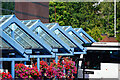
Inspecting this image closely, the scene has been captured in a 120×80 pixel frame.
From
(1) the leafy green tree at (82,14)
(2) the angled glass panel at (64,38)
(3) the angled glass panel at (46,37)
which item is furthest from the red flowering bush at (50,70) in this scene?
(1) the leafy green tree at (82,14)

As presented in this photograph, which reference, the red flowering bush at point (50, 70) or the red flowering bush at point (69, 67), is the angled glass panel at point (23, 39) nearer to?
the red flowering bush at point (50, 70)

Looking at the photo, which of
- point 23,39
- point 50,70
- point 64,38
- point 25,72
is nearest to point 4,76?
point 25,72

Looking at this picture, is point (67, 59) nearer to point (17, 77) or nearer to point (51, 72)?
point (51, 72)

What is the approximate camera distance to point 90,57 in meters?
7.46

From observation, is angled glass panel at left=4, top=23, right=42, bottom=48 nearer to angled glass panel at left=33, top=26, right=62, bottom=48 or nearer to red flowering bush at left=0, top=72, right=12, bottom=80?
angled glass panel at left=33, top=26, right=62, bottom=48

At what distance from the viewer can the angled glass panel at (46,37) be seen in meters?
14.7

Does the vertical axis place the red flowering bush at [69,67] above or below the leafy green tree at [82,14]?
below

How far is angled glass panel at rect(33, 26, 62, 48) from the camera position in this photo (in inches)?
577

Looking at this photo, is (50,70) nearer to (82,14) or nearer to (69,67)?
(69,67)

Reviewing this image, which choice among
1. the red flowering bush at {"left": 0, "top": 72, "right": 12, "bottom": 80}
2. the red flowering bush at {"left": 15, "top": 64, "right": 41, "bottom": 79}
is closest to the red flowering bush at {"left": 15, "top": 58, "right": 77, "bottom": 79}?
the red flowering bush at {"left": 15, "top": 64, "right": 41, "bottom": 79}

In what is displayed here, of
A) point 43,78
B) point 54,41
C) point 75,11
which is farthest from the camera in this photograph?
point 75,11

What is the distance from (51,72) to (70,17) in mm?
65300

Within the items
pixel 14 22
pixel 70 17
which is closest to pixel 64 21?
pixel 70 17

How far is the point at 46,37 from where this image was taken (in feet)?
50.3
